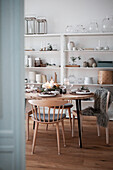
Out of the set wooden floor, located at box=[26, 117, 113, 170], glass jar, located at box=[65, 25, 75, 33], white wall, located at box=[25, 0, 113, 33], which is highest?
white wall, located at box=[25, 0, 113, 33]

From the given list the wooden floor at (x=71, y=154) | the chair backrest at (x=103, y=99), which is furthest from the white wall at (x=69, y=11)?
the wooden floor at (x=71, y=154)

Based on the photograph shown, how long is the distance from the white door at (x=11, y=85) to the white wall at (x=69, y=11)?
388 cm

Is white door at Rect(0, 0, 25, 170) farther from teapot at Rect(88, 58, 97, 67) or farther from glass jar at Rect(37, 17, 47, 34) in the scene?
glass jar at Rect(37, 17, 47, 34)

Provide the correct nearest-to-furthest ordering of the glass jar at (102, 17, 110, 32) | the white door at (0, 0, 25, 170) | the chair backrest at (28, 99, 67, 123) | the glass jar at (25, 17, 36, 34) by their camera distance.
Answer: the white door at (0, 0, 25, 170)
the chair backrest at (28, 99, 67, 123)
the glass jar at (102, 17, 110, 32)
the glass jar at (25, 17, 36, 34)

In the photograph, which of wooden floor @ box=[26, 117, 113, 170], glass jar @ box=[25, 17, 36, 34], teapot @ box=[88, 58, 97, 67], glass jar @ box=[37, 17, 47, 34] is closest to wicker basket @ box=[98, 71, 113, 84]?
teapot @ box=[88, 58, 97, 67]

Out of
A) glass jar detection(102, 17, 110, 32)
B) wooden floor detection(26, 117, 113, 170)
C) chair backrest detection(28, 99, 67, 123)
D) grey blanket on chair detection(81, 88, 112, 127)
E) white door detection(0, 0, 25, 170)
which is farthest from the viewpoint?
glass jar detection(102, 17, 110, 32)

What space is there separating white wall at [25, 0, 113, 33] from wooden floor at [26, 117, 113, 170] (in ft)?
8.63

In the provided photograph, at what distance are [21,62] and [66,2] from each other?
412 cm

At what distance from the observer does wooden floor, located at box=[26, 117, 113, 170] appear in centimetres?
265

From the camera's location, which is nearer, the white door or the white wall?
the white door

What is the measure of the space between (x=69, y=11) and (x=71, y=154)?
11.3 ft

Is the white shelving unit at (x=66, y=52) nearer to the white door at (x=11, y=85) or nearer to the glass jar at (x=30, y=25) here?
the glass jar at (x=30, y=25)

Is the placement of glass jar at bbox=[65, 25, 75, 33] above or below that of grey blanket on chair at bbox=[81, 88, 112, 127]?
above

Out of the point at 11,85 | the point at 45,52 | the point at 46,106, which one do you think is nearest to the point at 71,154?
the point at 46,106
